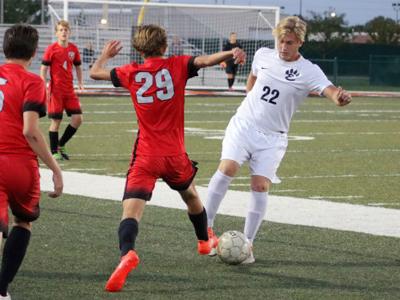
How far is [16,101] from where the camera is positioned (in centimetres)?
621

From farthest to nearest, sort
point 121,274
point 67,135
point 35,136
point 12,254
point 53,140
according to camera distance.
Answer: point 67,135 < point 53,140 < point 121,274 < point 12,254 < point 35,136

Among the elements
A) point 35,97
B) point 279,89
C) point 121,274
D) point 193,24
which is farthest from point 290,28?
point 193,24

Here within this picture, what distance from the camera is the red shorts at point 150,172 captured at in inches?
287

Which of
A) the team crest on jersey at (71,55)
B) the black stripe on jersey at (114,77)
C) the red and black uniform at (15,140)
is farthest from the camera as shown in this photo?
the team crest on jersey at (71,55)

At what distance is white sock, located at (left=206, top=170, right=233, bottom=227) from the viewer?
8.27 meters

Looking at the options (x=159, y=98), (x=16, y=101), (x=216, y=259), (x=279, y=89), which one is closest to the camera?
(x=16, y=101)

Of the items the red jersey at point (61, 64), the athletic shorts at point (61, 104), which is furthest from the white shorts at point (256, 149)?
the red jersey at point (61, 64)

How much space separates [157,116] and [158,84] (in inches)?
8.4

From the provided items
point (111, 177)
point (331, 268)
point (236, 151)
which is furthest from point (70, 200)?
point (331, 268)

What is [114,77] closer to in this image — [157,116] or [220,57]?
[157,116]

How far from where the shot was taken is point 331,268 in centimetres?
785

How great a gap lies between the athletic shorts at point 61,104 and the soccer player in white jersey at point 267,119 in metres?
7.31

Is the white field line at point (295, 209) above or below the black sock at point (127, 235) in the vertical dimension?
below

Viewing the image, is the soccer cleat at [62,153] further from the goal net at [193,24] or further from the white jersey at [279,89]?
the goal net at [193,24]
